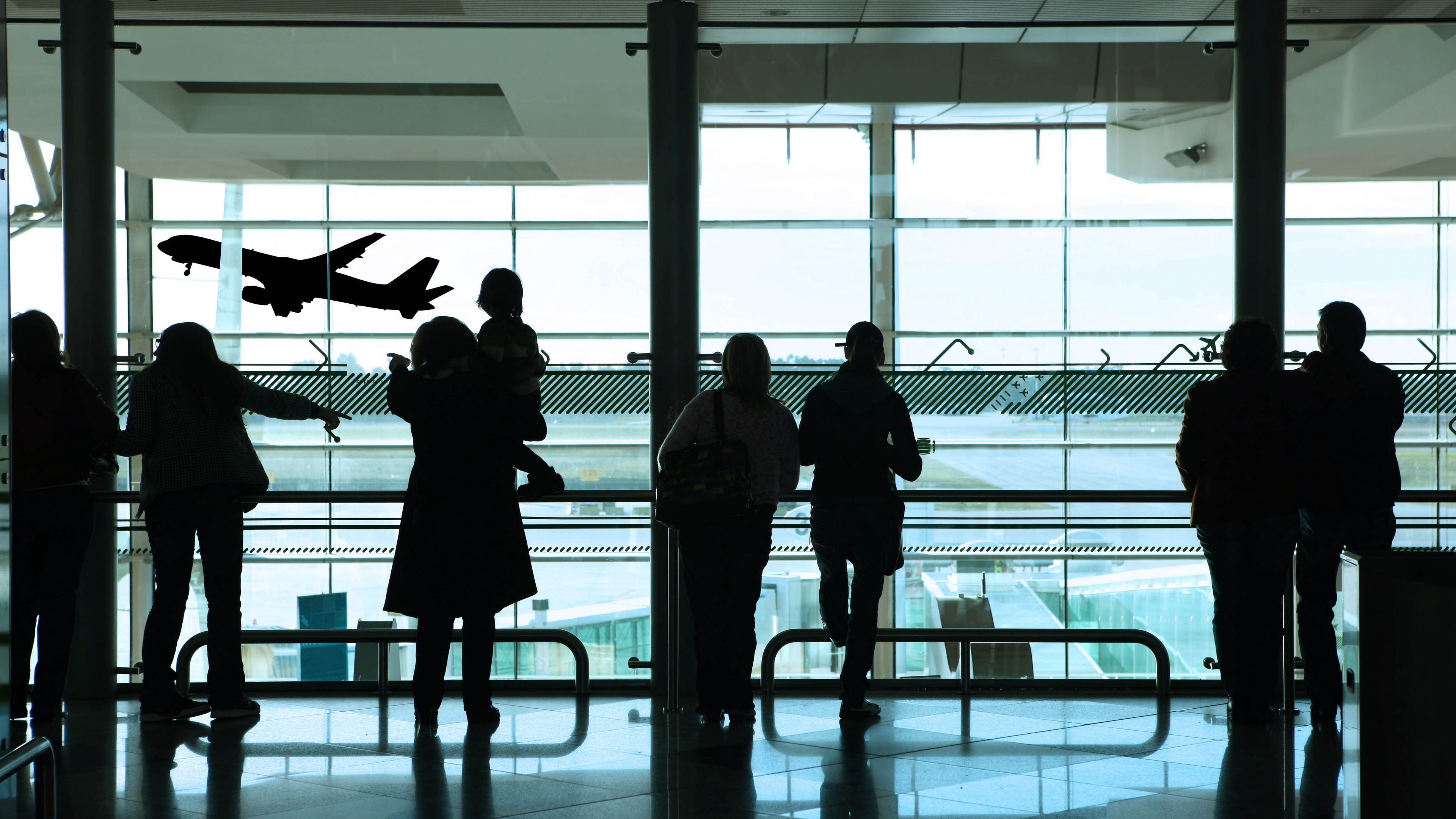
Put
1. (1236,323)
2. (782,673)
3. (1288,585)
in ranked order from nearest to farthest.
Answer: (1236,323)
(1288,585)
(782,673)

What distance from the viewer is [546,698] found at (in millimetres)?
5332

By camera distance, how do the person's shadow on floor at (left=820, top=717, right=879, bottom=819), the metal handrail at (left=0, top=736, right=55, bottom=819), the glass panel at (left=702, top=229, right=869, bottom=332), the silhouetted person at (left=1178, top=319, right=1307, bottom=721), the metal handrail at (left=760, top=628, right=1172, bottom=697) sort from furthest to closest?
the glass panel at (left=702, top=229, right=869, bottom=332) < the metal handrail at (left=760, top=628, right=1172, bottom=697) < the silhouetted person at (left=1178, top=319, right=1307, bottom=721) < the person's shadow on floor at (left=820, top=717, right=879, bottom=819) < the metal handrail at (left=0, top=736, right=55, bottom=819)

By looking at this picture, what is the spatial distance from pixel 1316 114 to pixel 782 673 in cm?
338

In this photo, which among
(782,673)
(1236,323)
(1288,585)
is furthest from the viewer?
(782,673)

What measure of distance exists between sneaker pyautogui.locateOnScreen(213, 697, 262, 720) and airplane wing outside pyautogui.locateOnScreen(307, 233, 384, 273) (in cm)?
189

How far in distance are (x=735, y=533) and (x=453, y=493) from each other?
98 centimetres

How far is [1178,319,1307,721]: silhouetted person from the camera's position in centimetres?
450

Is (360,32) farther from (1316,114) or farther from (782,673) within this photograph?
(1316,114)

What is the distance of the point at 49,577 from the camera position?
455cm

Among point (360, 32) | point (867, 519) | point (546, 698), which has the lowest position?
point (546, 698)

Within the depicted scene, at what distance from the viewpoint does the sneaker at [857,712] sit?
15.8ft

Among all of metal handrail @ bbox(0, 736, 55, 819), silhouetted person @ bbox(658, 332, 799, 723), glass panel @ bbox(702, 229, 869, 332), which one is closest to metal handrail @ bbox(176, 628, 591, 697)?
silhouetted person @ bbox(658, 332, 799, 723)

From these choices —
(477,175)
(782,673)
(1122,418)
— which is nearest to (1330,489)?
(1122,418)

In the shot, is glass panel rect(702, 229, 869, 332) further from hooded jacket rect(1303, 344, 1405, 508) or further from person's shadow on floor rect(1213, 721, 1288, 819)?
person's shadow on floor rect(1213, 721, 1288, 819)
